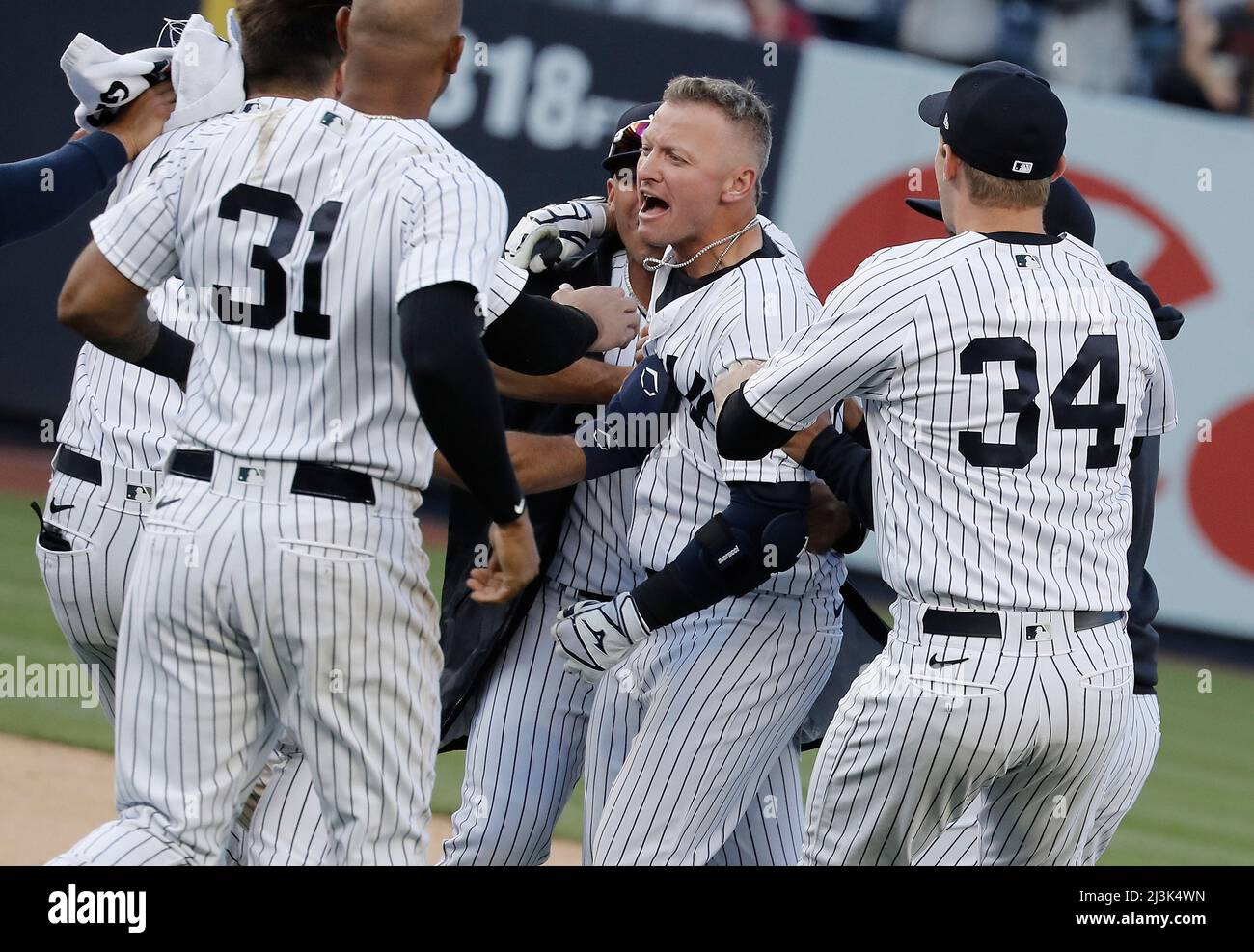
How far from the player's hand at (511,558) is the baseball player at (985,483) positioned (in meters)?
0.53

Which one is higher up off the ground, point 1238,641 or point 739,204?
point 739,204

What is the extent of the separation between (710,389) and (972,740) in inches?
37.2

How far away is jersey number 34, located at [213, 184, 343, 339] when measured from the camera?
273 centimetres

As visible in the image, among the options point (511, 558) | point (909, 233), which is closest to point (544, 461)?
point (511, 558)

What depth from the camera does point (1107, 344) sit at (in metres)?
3.02

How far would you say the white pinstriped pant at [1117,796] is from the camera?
371 cm

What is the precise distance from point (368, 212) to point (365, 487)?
0.46m

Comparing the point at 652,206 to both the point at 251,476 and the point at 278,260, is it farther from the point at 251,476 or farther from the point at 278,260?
the point at 251,476

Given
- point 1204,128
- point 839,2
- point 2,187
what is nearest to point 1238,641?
point 1204,128

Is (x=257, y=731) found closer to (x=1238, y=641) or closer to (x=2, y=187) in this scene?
(x=2, y=187)

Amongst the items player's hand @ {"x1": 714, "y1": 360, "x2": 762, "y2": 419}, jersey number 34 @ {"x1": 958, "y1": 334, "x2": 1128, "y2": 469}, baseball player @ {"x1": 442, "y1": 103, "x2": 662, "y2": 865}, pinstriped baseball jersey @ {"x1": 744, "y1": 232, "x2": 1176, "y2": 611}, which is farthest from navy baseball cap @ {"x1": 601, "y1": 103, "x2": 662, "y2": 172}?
jersey number 34 @ {"x1": 958, "y1": 334, "x2": 1128, "y2": 469}

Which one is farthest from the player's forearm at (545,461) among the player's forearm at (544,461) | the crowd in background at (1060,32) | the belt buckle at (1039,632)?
the crowd in background at (1060,32)

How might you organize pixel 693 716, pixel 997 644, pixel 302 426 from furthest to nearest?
1. pixel 693 716
2. pixel 997 644
3. pixel 302 426

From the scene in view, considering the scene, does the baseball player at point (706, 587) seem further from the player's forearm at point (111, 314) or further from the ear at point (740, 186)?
the player's forearm at point (111, 314)
